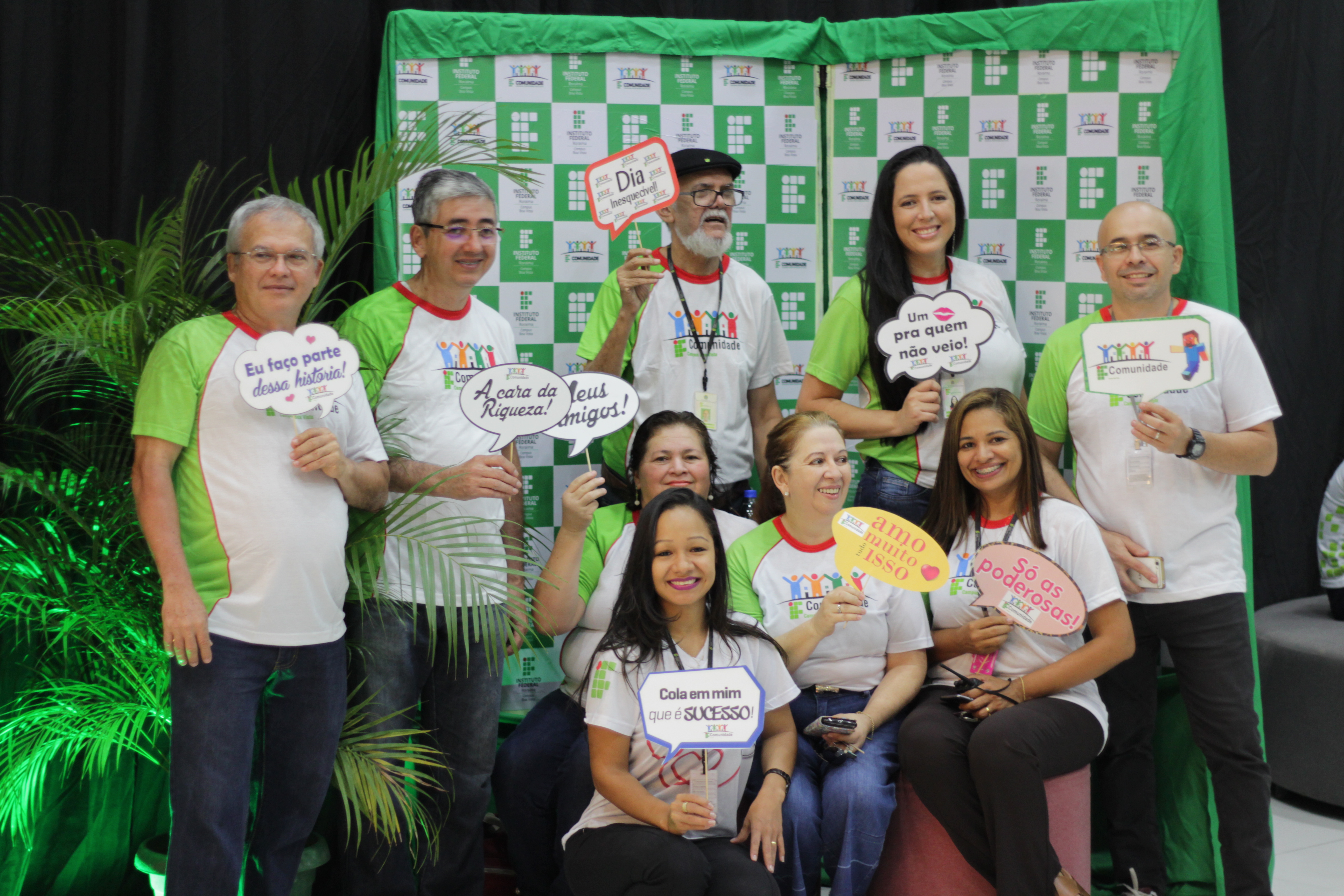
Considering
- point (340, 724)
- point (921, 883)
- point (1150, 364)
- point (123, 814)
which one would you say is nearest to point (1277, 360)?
point (1150, 364)

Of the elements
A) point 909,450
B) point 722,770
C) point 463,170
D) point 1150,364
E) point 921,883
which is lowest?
point 921,883

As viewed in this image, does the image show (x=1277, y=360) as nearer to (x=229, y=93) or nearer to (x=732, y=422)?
(x=732, y=422)

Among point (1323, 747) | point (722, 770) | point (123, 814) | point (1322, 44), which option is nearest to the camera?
point (722, 770)

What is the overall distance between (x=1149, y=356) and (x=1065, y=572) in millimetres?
590

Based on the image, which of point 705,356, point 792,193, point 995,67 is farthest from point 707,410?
point 995,67

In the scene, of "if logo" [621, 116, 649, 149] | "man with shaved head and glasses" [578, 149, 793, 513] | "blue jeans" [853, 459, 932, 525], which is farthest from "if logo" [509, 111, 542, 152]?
"blue jeans" [853, 459, 932, 525]

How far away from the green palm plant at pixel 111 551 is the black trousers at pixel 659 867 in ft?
1.65

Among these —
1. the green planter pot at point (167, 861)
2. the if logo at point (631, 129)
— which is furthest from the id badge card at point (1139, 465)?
the green planter pot at point (167, 861)

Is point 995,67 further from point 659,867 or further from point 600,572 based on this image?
point 659,867

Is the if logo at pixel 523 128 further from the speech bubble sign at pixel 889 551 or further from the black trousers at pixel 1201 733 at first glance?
the black trousers at pixel 1201 733

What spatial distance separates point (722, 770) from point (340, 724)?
0.86m

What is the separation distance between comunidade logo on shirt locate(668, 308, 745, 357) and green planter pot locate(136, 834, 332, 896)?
1649 mm

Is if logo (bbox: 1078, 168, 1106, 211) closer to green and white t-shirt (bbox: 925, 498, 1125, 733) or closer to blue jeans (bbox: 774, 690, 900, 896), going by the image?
green and white t-shirt (bbox: 925, 498, 1125, 733)

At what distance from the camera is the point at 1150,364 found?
277 centimetres
